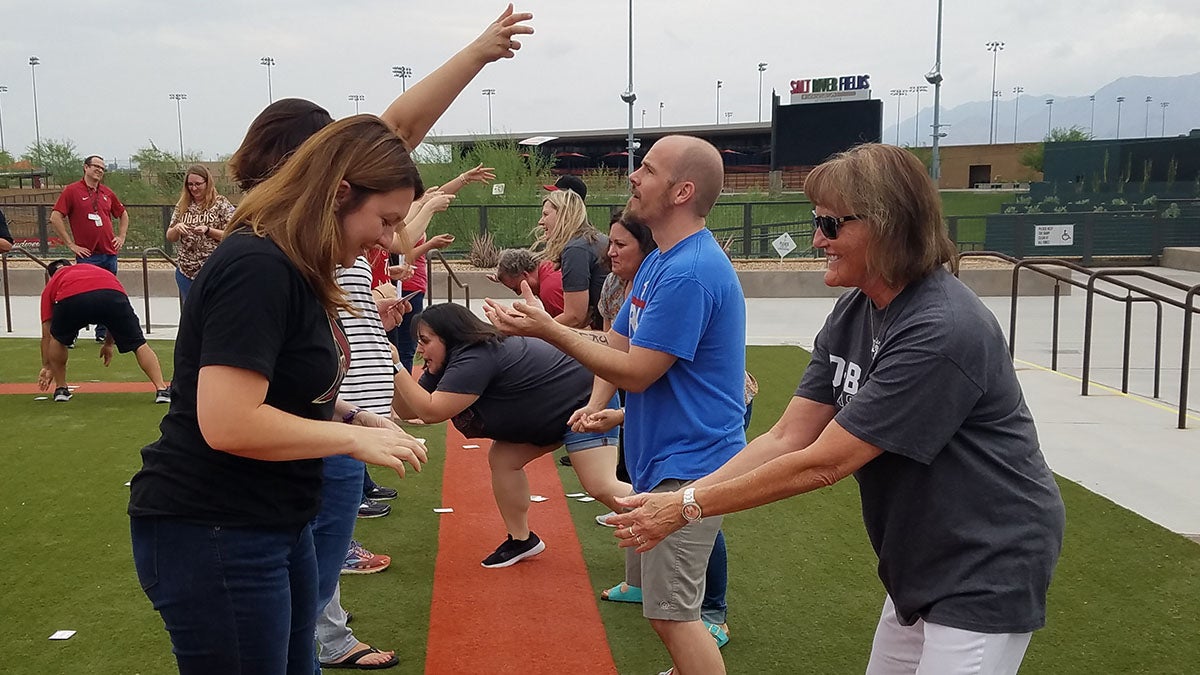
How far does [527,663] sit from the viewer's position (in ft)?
13.2

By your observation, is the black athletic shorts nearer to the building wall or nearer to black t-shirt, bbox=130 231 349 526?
black t-shirt, bbox=130 231 349 526

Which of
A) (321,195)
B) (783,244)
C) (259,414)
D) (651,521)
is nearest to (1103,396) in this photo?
(651,521)

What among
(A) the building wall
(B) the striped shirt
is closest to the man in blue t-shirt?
(B) the striped shirt

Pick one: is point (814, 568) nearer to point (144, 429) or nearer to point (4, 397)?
point (144, 429)

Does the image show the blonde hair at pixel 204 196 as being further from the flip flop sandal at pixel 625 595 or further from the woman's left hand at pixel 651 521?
the woman's left hand at pixel 651 521

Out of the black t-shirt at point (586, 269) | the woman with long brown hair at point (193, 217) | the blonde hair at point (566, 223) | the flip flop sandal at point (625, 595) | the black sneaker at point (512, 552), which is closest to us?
the flip flop sandal at point (625, 595)

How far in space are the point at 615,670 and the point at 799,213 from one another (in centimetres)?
2078

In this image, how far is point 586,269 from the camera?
243 inches

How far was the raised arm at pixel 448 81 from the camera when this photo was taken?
3.12 meters

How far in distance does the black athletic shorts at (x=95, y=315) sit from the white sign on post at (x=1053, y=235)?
19.6 m

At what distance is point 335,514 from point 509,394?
5.34ft

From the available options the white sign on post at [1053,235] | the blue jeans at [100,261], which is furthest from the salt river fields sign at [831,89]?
the blue jeans at [100,261]

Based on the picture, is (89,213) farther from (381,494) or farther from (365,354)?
(365,354)

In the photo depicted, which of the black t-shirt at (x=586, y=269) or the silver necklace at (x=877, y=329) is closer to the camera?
the silver necklace at (x=877, y=329)
